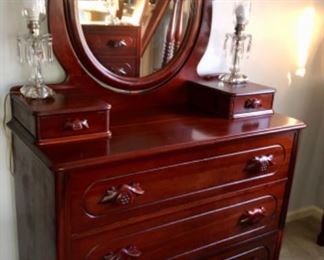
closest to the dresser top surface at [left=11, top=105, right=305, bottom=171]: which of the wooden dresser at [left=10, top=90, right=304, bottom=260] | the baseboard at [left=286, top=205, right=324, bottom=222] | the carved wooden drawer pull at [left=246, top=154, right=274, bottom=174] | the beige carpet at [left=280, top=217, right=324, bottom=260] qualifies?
the wooden dresser at [left=10, top=90, right=304, bottom=260]

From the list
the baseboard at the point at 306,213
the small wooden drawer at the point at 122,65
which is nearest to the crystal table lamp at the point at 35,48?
the small wooden drawer at the point at 122,65

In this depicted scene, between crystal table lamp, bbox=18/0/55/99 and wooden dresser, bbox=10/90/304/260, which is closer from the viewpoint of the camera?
wooden dresser, bbox=10/90/304/260

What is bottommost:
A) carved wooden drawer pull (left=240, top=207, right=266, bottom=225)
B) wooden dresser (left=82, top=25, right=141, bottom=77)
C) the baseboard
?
the baseboard

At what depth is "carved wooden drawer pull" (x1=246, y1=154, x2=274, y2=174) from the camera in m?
1.48

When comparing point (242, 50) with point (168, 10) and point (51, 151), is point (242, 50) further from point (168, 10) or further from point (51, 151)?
point (51, 151)

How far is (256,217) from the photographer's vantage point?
1.57 metres

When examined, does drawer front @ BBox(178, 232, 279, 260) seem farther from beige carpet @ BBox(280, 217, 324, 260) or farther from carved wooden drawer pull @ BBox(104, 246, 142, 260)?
beige carpet @ BBox(280, 217, 324, 260)

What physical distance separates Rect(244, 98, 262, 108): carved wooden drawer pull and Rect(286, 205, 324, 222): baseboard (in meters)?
1.22

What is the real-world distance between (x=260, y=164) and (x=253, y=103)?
259 mm

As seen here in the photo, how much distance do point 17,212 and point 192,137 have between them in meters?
0.75

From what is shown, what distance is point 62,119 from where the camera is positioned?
119 centimetres

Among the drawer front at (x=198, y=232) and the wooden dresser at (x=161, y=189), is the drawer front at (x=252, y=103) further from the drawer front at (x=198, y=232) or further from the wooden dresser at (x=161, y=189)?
the drawer front at (x=198, y=232)

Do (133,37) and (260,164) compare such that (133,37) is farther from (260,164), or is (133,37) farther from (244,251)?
(244,251)

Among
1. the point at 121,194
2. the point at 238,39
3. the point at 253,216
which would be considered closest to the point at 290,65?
the point at 238,39
